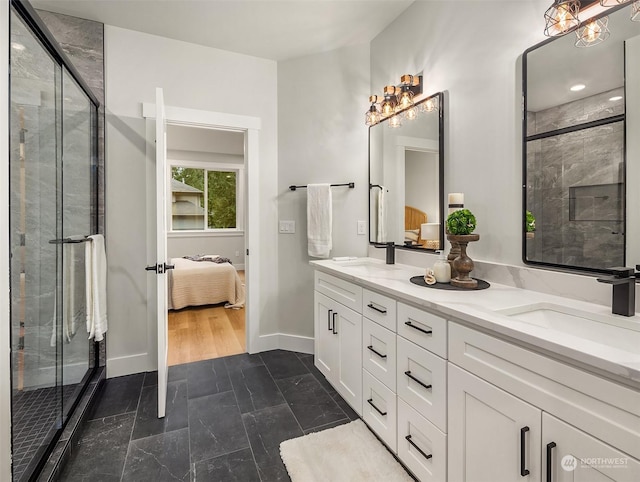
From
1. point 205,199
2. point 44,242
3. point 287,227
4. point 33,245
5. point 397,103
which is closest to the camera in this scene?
point 33,245

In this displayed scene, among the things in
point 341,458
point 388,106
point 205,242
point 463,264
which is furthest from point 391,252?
point 205,242

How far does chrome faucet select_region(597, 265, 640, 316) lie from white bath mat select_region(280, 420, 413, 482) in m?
1.13

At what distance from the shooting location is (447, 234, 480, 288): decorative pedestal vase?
1598mm

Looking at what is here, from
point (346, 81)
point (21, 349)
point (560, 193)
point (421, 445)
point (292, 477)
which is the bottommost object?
point (292, 477)

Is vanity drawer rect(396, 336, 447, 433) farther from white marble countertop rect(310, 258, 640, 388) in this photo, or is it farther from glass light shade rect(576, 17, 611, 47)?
glass light shade rect(576, 17, 611, 47)

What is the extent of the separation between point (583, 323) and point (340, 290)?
1.27 meters

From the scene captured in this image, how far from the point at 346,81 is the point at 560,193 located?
200cm

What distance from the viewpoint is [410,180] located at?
2.28m

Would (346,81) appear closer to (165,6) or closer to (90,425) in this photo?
(165,6)

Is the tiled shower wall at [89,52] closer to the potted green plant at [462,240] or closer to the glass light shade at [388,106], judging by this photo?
the glass light shade at [388,106]

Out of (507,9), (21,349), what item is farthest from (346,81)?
(21,349)

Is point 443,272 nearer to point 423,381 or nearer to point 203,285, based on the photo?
point 423,381

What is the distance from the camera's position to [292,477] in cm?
152

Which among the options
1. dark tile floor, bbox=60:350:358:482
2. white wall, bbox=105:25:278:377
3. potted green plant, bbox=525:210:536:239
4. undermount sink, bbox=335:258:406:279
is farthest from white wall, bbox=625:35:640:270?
white wall, bbox=105:25:278:377
